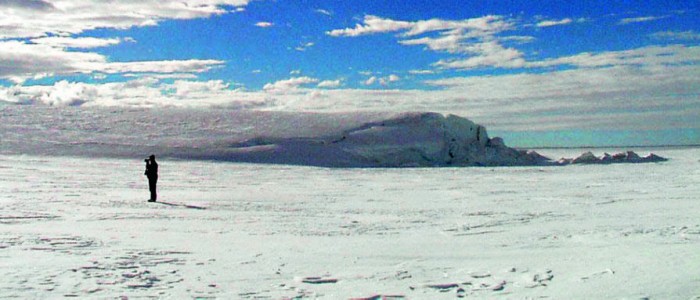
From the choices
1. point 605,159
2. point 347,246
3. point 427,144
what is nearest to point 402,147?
point 427,144

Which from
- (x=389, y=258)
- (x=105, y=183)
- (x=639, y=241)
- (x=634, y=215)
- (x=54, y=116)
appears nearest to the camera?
(x=389, y=258)

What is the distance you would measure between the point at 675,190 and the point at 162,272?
12.8 m

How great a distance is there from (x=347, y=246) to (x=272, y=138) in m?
27.8

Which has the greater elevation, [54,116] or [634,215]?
[54,116]

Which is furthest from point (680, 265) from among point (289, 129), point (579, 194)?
point (289, 129)

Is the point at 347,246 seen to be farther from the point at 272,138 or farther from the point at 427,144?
the point at 272,138

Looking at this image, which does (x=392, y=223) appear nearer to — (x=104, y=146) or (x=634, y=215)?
(x=634, y=215)

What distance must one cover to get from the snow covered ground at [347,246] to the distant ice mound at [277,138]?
61.0ft

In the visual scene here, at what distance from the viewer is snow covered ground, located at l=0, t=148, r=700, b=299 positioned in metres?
5.06

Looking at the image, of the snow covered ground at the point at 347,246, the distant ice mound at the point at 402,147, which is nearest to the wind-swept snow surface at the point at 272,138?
the distant ice mound at the point at 402,147

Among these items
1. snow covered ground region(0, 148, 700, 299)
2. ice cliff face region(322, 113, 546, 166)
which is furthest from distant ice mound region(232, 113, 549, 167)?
snow covered ground region(0, 148, 700, 299)

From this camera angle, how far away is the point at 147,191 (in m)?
14.6

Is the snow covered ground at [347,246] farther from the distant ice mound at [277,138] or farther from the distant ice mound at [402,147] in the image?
the distant ice mound at [277,138]

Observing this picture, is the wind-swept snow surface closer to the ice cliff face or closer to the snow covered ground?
the ice cliff face
